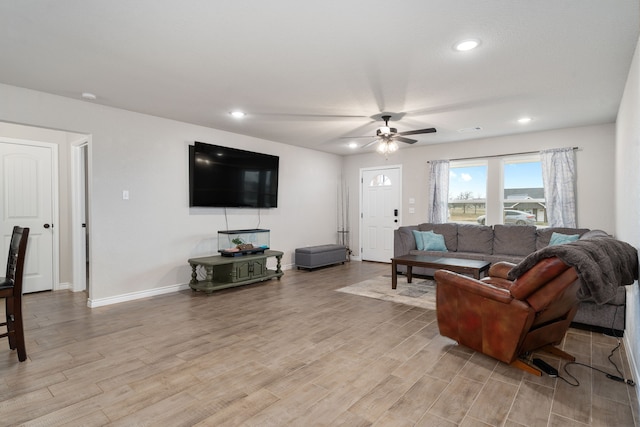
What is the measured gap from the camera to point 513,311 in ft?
7.54

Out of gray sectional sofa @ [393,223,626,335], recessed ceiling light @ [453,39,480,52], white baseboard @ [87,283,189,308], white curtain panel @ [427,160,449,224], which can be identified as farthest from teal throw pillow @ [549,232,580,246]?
white baseboard @ [87,283,189,308]

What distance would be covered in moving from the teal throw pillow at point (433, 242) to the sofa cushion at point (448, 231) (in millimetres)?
113

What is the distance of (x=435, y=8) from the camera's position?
212 cm

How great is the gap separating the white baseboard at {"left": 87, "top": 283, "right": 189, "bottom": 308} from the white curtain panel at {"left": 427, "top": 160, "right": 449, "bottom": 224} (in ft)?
14.9

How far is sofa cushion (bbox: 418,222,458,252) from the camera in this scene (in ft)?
18.8

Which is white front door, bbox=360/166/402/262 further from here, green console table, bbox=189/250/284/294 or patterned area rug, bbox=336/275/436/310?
green console table, bbox=189/250/284/294

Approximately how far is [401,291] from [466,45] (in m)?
3.20

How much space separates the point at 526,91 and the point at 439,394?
10.5 feet

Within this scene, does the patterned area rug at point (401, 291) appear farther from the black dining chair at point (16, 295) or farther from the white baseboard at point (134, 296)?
the black dining chair at point (16, 295)

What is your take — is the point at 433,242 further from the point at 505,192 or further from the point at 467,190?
the point at 505,192

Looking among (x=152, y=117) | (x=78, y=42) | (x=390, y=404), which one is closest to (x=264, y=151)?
(x=152, y=117)

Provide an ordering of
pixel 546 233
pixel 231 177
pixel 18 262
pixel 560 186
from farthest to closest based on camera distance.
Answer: pixel 231 177 → pixel 560 186 → pixel 546 233 → pixel 18 262

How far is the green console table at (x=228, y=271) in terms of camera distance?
465 cm

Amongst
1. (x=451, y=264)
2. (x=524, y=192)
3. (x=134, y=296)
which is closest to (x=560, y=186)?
(x=524, y=192)
